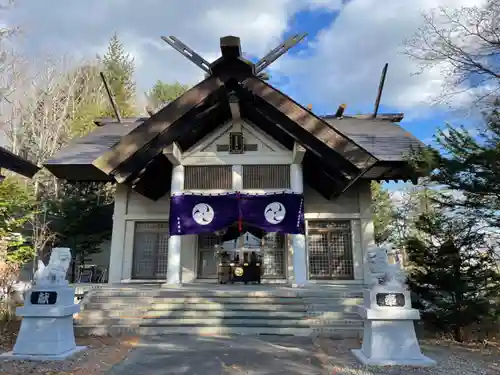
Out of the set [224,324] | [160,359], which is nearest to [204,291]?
[224,324]

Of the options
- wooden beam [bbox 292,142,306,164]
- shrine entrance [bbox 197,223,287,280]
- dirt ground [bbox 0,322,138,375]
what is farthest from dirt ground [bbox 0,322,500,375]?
wooden beam [bbox 292,142,306,164]

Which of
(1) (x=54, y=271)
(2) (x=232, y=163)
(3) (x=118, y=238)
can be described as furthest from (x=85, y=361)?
(3) (x=118, y=238)

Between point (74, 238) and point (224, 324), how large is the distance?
1170 cm

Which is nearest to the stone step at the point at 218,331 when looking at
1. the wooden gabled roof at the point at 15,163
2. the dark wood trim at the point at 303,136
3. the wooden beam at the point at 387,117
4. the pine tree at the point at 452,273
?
the pine tree at the point at 452,273

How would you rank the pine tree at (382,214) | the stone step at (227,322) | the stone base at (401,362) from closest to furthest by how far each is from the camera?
the stone base at (401,362) → the stone step at (227,322) → the pine tree at (382,214)

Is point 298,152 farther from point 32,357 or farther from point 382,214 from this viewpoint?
point 382,214

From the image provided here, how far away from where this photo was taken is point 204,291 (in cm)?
874

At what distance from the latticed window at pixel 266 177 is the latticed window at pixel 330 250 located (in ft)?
7.25

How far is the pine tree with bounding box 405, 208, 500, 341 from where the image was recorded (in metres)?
6.68

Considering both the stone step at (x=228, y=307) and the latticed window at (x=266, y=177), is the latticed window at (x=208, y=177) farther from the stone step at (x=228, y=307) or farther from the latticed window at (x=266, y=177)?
the stone step at (x=228, y=307)

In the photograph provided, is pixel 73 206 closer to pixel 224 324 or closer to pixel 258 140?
pixel 258 140

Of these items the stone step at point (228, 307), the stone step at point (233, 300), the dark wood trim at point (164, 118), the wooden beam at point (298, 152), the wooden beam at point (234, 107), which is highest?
the wooden beam at point (234, 107)

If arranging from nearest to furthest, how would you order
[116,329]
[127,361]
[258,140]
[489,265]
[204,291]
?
[127,361] → [489,265] → [116,329] → [204,291] → [258,140]

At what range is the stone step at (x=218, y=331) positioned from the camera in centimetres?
719
